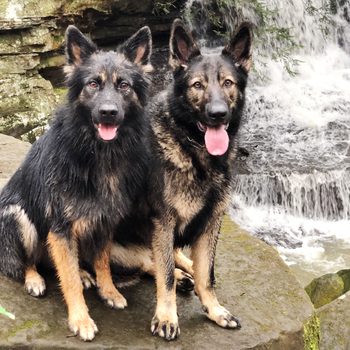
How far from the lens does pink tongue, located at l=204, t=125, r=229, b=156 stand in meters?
3.92

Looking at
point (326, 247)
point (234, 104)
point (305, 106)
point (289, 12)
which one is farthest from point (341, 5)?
point (234, 104)

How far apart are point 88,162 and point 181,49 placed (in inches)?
40.1

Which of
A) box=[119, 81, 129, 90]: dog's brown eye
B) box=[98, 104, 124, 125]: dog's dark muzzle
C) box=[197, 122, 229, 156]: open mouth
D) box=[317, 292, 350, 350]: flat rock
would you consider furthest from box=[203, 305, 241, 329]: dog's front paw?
box=[317, 292, 350, 350]: flat rock

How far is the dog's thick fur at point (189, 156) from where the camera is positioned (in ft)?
12.9

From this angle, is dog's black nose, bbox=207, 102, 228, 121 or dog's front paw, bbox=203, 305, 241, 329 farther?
dog's front paw, bbox=203, 305, 241, 329

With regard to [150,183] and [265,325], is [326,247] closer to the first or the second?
[265,325]

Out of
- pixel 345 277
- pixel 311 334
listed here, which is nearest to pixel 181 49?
pixel 311 334

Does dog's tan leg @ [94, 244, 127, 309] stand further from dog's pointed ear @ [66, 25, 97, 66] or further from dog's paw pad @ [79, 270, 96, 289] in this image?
dog's pointed ear @ [66, 25, 97, 66]

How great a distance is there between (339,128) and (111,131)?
8373 millimetres

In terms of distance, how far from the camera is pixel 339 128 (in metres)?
11.3

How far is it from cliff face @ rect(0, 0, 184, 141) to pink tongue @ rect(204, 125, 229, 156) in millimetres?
7003

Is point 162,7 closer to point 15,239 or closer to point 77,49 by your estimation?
point 77,49

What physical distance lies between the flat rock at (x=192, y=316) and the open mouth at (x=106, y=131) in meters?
1.32

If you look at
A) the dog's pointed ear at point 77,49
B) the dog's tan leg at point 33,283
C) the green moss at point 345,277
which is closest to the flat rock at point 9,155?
the dog's tan leg at point 33,283
